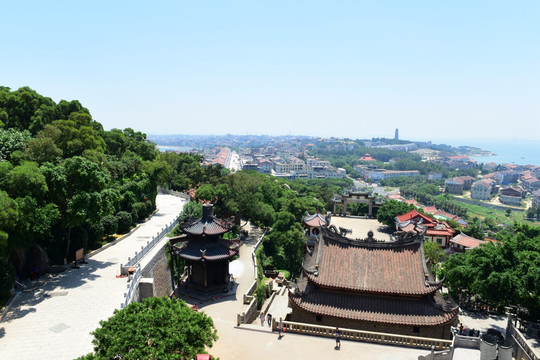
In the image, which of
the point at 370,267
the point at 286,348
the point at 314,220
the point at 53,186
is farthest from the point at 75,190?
the point at 314,220

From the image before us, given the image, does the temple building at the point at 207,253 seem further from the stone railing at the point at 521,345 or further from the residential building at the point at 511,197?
the residential building at the point at 511,197

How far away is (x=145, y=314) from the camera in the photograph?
40.2 feet

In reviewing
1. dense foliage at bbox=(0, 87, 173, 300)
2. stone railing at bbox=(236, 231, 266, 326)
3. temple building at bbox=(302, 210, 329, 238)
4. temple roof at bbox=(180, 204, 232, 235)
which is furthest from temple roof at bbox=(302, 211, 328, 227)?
dense foliage at bbox=(0, 87, 173, 300)

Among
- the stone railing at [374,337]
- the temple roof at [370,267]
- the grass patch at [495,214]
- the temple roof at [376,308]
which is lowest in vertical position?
the grass patch at [495,214]

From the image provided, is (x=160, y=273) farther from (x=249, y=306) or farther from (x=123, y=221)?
(x=123, y=221)

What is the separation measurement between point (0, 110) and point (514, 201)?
153081 millimetres

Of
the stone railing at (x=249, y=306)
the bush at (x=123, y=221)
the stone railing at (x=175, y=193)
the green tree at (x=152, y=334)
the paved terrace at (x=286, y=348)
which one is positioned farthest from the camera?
the stone railing at (x=175, y=193)

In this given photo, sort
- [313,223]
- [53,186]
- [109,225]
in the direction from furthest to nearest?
[313,223] → [109,225] → [53,186]

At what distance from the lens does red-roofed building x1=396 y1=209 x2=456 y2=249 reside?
48287 millimetres

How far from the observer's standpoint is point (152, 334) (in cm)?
1181

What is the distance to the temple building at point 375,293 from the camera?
18.4 meters

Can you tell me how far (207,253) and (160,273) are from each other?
351cm

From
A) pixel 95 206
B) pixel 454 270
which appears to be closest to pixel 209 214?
pixel 95 206

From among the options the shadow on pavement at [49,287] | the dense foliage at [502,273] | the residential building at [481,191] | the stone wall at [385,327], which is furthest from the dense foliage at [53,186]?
the residential building at [481,191]
